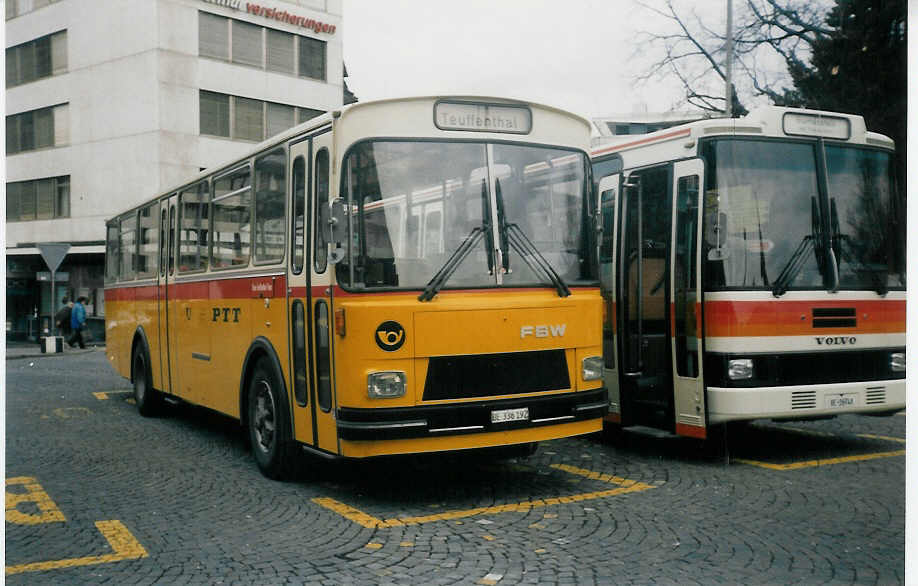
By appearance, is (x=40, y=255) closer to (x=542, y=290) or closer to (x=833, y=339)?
(x=542, y=290)

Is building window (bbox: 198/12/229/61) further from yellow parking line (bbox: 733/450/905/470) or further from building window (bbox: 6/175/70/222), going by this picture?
yellow parking line (bbox: 733/450/905/470)

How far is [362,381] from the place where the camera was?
21.3 feet

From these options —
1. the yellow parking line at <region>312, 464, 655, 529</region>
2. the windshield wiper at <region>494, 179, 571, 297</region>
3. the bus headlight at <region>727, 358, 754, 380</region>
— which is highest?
the windshield wiper at <region>494, 179, 571, 297</region>

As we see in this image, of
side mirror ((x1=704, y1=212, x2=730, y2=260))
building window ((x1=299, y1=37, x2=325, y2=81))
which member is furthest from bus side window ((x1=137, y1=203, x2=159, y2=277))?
side mirror ((x1=704, y1=212, x2=730, y2=260))

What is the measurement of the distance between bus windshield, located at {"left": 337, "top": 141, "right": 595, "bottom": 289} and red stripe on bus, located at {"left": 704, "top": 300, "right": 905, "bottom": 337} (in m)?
1.31

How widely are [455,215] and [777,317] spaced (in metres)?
2.93

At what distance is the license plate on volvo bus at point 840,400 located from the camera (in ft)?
26.0

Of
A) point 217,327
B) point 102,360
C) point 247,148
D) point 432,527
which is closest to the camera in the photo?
point 432,527

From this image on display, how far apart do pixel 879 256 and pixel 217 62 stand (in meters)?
8.67

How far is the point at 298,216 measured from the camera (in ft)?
24.7

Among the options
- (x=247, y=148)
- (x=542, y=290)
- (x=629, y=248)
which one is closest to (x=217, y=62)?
(x=247, y=148)

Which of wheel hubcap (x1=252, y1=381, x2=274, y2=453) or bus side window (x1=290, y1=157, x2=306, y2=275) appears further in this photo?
wheel hubcap (x1=252, y1=381, x2=274, y2=453)

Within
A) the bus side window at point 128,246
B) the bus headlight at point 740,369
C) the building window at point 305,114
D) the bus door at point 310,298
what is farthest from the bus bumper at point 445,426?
the bus side window at point 128,246

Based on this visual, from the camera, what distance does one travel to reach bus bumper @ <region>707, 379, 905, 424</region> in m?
7.78
